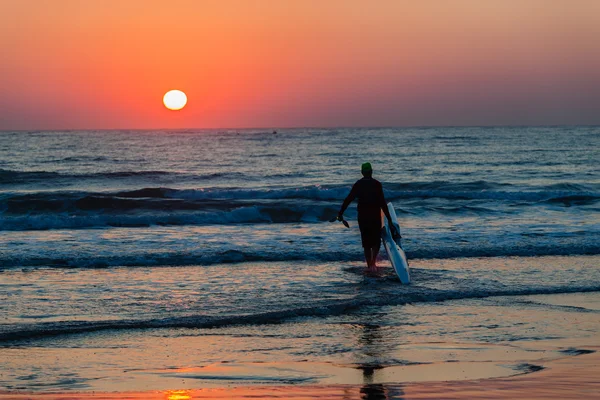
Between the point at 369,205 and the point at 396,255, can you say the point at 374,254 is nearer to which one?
the point at 396,255

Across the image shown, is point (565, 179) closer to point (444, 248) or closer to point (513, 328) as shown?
point (444, 248)

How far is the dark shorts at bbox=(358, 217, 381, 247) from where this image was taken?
37.8 ft

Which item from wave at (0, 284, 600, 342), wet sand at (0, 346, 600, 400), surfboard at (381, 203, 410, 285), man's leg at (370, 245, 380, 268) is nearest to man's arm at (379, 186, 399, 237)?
surfboard at (381, 203, 410, 285)

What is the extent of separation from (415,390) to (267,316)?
10.2 feet

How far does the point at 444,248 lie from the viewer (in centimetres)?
1413

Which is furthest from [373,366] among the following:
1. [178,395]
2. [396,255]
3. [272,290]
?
[396,255]

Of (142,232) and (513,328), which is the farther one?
(142,232)

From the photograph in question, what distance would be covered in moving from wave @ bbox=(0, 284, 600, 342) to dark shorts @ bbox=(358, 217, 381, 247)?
1.55 meters

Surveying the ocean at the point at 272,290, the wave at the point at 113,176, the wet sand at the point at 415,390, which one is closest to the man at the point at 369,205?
the ocean at the point at 272,290

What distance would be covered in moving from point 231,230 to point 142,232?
1982mm

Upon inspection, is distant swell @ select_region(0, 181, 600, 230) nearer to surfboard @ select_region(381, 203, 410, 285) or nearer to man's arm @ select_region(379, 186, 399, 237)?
surfboard @ select_region(381, 203, 410, 285)

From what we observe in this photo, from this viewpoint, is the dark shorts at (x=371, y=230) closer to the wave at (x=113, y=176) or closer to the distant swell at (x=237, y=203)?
the distant swell at (x=237, y=203)

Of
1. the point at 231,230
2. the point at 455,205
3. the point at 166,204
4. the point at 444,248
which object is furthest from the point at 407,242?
the point at 166,204

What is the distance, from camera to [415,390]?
5.61m
